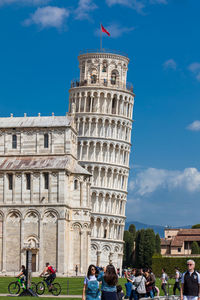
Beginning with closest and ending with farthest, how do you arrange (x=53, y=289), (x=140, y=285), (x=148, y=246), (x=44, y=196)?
(x=140, y=285)
(x=53, y=289)
(x=44, y=196)
(x=148, y=246)

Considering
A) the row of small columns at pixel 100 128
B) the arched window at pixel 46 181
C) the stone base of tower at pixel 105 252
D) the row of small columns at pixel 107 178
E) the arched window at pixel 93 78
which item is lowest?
the stone base of tower at pixel 105 252

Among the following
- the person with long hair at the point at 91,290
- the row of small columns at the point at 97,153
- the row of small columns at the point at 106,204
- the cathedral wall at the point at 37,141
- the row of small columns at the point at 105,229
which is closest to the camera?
Answer: the person with long hair at the point at 91,290

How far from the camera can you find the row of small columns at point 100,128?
116 metres

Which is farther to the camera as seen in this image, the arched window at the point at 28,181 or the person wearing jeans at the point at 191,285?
the arched window at the point at 28,181

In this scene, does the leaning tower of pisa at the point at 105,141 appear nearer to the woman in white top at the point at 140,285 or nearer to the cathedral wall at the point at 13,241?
the cathedral wall at the point at 13,241

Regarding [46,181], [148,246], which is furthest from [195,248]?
[46,181]

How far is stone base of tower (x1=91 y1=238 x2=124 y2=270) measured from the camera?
111625 millimetres

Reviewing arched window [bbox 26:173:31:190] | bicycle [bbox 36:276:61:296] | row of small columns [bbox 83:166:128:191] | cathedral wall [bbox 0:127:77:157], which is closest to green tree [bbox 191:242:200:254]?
row of small columns [bbox 83:166:128:191]

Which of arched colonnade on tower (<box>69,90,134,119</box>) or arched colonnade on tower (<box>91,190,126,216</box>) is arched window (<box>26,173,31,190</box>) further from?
arched colonnade on tower (<box>69,90,134,119</box>)

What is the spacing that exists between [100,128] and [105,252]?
69.7 feet

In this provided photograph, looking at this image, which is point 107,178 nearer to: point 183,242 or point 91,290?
point 183,242

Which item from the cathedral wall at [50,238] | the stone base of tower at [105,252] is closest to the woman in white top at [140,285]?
the cathedral wall at [50,238]

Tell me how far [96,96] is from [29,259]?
7541 centimetres

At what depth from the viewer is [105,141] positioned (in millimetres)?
115375
